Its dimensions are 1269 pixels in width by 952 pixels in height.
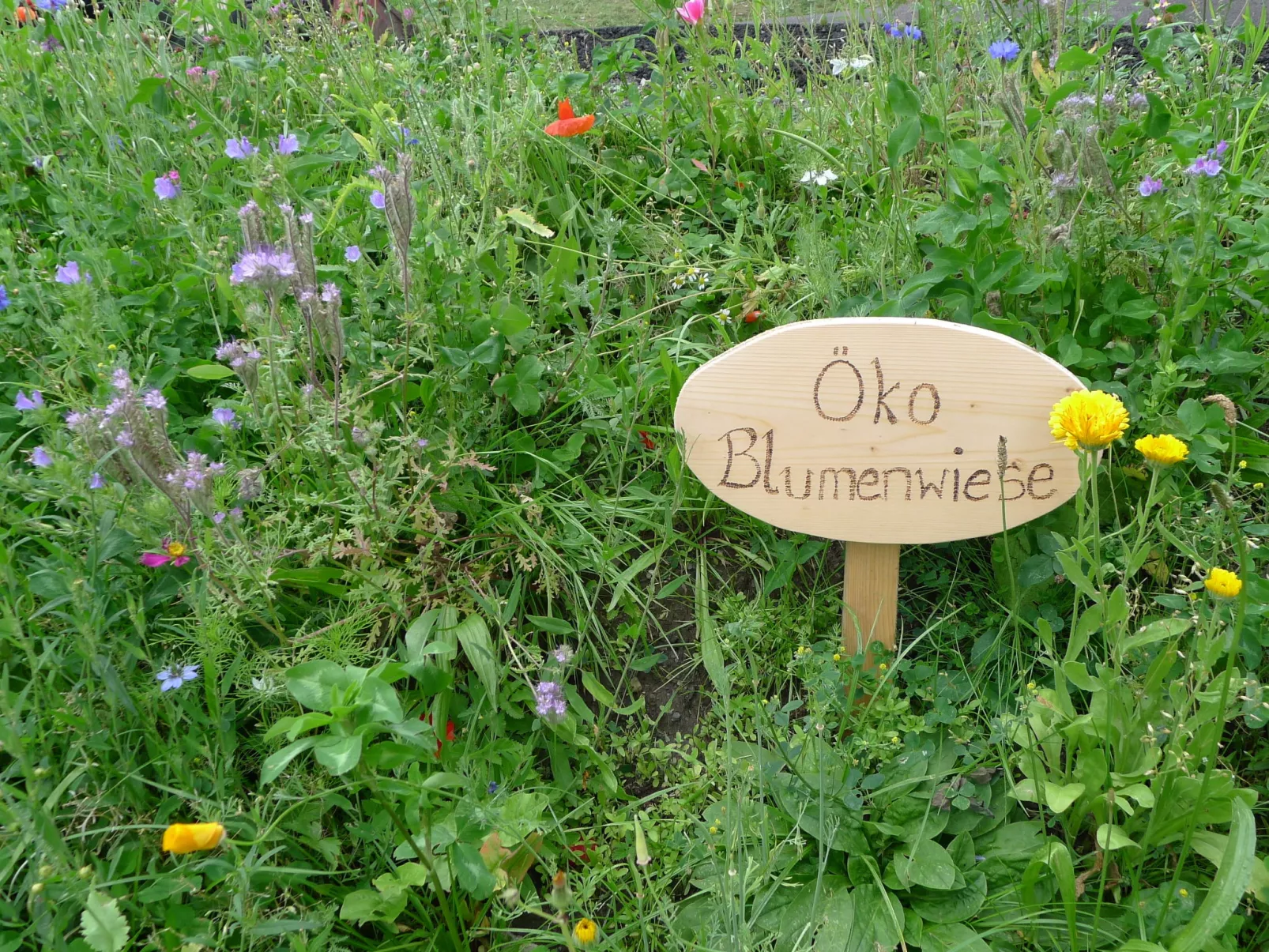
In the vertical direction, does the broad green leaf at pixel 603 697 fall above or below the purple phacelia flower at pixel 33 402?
below

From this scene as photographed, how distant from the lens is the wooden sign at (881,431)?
143 cm

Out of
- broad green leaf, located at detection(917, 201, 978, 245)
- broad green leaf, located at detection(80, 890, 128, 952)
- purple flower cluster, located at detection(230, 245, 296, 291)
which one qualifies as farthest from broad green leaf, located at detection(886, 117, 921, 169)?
broad green leaf, located at detection(80, 890, 128, 952)

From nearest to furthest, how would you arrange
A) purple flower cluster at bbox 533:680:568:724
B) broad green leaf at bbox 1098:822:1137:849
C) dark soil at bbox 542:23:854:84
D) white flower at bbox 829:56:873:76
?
broad green leaf at bbox 1098:822:1137:849
purple flower cluster at bbox 533:680:568:724
white flower at bbox 829:56:873:76
dark soil at bbox 542:23:854:84

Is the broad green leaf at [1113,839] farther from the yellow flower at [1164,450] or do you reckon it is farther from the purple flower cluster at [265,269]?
the purple flower cluster at [265,269]

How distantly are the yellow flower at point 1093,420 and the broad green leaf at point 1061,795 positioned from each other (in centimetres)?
50

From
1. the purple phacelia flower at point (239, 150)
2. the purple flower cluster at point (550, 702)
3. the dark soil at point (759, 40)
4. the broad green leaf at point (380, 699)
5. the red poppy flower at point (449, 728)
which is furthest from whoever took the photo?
the dark soil at point (759, 40)

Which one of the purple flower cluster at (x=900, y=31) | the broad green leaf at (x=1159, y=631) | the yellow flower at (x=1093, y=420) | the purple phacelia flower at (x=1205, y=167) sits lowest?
Result: the broad green leaf at (x=1159, y=631)

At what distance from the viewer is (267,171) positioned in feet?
5.54

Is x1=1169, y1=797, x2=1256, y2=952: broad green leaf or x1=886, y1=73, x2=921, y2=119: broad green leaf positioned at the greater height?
x1=886, y1=73, x2=921, y2=119: broad green leaf

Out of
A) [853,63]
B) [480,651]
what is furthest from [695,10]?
[480,651]

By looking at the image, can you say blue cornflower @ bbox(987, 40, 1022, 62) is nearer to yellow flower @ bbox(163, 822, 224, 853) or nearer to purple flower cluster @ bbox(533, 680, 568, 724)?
purple flower cluster @ bbox(533, 680, 568, 724)

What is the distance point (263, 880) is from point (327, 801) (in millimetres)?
141

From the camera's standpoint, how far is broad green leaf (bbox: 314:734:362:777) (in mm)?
1024

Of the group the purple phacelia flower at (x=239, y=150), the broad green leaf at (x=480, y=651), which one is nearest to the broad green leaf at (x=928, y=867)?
the broad green leaf at (x=480, y=651)
